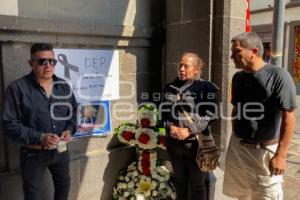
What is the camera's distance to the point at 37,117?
2.53 m

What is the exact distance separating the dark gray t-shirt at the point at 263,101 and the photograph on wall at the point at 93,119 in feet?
4.89

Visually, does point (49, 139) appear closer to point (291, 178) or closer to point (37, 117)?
point (37, 117)

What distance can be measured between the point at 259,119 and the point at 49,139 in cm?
160

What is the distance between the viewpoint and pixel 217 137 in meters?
3.68

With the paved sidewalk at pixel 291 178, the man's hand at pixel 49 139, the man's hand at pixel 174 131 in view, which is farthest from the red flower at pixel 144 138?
the man's hand at pixel 49 139

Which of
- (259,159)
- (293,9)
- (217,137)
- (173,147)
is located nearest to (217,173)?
(217,137)

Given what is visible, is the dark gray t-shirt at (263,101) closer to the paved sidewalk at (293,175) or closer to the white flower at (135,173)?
the white flower at (135,173)

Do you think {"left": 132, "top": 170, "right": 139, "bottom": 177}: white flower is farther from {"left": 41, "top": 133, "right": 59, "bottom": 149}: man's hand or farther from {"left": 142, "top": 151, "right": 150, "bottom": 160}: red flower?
{"left": 41, "top": 133, "right": 59, "bottom": 149}: man's hand

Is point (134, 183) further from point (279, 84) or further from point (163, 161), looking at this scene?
point (279, 84)

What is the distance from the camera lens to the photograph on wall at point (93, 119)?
3480 mm

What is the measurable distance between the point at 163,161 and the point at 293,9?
1352cm

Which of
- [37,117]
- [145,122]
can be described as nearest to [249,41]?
[145,122]

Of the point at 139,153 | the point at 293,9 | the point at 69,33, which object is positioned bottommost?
the point at 139,153

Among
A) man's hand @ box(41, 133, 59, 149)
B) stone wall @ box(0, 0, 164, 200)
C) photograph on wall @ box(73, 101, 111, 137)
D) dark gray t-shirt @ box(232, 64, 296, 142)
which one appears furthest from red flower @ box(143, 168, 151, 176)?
man's hand @ box(41, 133, 59, 149)
